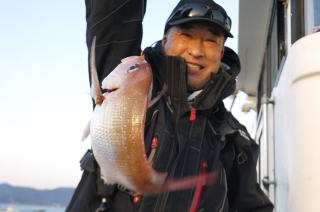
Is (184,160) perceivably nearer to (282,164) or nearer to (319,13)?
(282,164)

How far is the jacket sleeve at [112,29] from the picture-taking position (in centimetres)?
230

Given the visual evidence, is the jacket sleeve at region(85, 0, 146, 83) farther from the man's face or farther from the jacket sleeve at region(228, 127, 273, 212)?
the jacket sleeve at region(228, 127, 273, 212)

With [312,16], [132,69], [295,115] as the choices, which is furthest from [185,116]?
[312,16]

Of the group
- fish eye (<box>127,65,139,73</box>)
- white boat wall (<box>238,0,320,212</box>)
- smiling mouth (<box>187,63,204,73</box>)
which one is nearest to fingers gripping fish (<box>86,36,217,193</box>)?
fish eye (<box>127,65,139,73</box>)

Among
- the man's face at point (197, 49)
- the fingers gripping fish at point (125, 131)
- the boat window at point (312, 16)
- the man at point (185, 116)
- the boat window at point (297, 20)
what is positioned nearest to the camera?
the fingers gripping fish at point (125, 131)

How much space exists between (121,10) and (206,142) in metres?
0.84

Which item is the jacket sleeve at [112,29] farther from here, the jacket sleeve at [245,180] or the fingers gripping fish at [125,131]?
the jacket sleeve at [245,180]

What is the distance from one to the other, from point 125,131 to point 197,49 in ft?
2.83

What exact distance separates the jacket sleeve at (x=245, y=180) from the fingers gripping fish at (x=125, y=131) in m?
0.68

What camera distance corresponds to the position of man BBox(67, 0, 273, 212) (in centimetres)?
215

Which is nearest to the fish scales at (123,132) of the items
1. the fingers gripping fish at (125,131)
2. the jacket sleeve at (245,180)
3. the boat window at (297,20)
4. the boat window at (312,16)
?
the fingers gripping fish at (125,131)

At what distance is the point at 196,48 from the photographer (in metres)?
2.40

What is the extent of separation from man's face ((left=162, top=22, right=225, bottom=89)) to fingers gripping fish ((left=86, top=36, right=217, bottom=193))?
503mm

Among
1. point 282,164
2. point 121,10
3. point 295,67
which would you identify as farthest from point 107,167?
point 282,164
